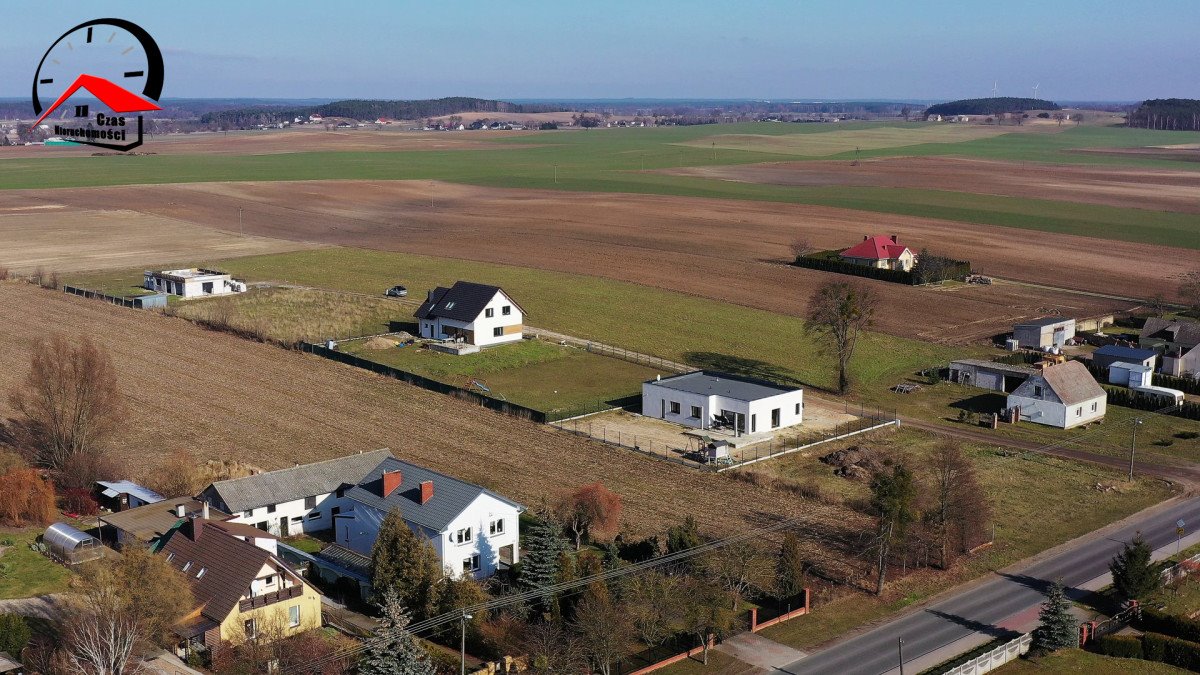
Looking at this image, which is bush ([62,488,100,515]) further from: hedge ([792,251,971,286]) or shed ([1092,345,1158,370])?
hedge ([792,251,971,286])

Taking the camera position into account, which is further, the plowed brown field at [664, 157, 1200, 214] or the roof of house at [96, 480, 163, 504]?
the plowed brown field at [664, 157, 1200, 214]

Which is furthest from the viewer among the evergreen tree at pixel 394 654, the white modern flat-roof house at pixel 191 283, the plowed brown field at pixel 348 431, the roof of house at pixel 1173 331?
the white modern flat-roof house at pixel 191 283

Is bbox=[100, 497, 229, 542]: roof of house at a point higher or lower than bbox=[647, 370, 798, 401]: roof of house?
lower

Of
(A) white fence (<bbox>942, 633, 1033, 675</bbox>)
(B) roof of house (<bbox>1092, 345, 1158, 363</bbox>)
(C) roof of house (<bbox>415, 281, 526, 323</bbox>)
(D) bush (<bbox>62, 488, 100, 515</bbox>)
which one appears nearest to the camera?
(A) white fence (<bbox>942, 633, 1033, 675</bbox>)

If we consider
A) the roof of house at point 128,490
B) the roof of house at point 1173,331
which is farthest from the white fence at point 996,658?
the roof of house at point 1173,331

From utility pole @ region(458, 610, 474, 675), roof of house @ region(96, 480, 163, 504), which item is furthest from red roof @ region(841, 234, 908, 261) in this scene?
utility pole @ region(458, 610, 474, 675)

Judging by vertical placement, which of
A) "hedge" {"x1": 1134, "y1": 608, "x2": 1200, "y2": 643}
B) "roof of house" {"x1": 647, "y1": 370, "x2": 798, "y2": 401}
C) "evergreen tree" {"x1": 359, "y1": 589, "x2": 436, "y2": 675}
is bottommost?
"hedge" {"x1": 1134, "y1": 608, "x2": 1200, "y2": 643}

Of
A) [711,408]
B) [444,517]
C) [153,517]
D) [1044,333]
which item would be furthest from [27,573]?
[1044,333]

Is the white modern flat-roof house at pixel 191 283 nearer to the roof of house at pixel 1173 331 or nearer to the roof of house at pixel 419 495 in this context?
the roof of house at pixel 419 495
